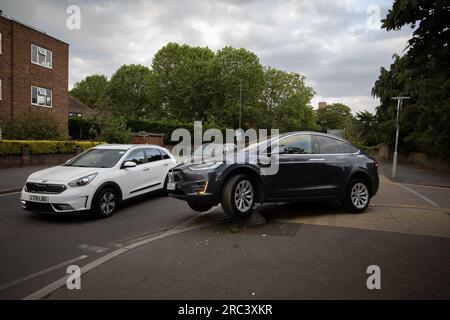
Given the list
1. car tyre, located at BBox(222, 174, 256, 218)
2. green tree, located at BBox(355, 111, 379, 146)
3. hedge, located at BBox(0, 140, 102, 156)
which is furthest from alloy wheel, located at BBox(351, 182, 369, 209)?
green tree, located at BBox(355, 111, 379, 146)

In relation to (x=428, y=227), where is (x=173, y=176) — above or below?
above

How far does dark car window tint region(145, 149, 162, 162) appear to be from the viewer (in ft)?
29.2

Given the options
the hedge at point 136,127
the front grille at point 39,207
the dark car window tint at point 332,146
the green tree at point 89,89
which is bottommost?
the front grille at point 39,207

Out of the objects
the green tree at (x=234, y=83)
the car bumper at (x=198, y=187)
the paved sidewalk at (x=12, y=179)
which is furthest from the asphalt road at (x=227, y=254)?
the green tree at (x=234, y=83)

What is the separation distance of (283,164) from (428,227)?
2.89 metres

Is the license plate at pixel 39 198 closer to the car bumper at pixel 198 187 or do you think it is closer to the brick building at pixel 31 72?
the car bumper at pixel 198 187

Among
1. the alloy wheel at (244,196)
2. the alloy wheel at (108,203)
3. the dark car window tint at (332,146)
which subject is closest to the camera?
the alloy wheel at (244,196)

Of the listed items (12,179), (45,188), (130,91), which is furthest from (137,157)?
(130,91)

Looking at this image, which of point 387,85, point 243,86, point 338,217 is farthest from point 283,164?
point 243,86

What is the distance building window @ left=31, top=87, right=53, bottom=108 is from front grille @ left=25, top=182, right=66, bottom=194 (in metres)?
20.9

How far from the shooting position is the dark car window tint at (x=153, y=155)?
8.90 meters

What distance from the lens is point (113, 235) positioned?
5.65 m

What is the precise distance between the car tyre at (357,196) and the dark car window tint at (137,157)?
16.1 ft
